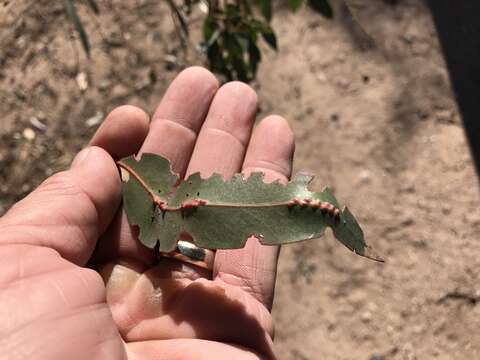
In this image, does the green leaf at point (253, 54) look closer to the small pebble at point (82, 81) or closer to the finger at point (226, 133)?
the finger at point (226, 133)

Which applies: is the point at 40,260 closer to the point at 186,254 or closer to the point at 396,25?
the point at 186,254

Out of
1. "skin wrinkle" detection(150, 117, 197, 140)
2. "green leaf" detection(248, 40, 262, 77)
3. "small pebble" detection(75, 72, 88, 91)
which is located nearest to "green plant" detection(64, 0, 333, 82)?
"green leaf" detection(248, 40, 262, 77)

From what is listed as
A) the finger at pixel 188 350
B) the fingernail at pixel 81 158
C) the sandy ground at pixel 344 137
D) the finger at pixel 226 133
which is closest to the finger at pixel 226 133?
the finger at pixel 226 133

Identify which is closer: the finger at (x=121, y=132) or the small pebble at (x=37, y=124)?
the finger at (x=121, y=132)

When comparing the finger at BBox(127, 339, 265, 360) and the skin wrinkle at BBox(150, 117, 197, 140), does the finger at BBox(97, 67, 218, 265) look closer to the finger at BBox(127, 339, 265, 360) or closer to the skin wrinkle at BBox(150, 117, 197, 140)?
the skin wrinkle at BBox(150, 117, 197, 140)

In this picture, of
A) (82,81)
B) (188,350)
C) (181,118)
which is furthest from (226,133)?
(82,81)

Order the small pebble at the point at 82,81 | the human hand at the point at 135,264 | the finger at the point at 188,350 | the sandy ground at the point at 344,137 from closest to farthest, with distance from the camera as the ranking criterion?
the human hand at the point at 135,264, the finger at the point at 188,350, the sandy ground at the point at 344,137, the small pebble at the point at 82,81

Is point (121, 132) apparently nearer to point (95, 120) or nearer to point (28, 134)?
point (95, 120)
